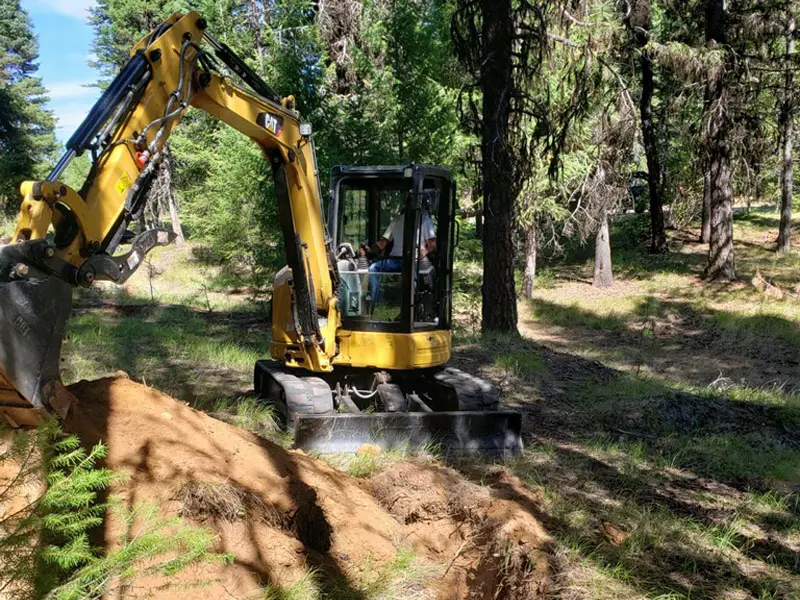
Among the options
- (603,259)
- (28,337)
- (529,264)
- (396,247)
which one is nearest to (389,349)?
(396,247)

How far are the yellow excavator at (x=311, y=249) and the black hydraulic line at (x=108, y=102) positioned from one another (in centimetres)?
1

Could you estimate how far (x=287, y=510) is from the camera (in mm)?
4234

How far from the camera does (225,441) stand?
15.2 ft

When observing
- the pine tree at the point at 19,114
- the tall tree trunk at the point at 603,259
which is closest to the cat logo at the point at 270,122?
the tall tree trunk at the point at 603,259

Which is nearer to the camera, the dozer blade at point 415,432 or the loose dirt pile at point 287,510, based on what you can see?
the loose dirt pile at point 287,510

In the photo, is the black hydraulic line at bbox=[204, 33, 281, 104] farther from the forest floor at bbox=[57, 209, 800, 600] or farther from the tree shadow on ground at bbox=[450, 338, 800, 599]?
the tree shadow on ground at bbox=[450, 338, 800, 599]

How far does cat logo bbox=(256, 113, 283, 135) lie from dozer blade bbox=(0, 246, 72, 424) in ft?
9.06

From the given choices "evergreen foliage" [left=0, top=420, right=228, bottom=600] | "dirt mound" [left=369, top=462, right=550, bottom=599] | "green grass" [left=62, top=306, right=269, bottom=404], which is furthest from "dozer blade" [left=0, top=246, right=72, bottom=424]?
"green grass" [left=62, top=306, right=269, bottom=404]

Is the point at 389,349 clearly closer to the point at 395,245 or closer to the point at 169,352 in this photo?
the point at 395,245

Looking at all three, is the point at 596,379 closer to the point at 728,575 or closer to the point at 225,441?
the point at 728,575

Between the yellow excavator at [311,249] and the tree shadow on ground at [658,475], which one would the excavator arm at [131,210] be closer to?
the yellow excavator at [311,249]

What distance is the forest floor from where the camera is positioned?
459 cm

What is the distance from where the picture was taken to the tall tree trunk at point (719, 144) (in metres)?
18.0

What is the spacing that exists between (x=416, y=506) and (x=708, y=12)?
18460 mm
